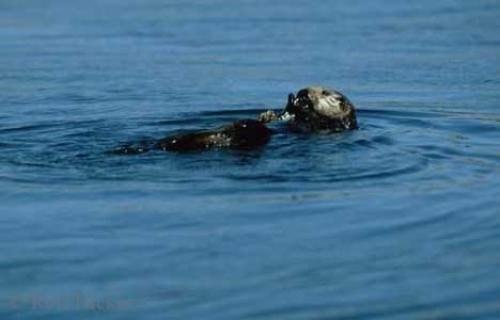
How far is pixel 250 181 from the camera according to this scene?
28.3 feet

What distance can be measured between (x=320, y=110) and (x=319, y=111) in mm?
11

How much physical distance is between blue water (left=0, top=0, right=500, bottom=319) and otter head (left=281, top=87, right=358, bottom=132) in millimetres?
178

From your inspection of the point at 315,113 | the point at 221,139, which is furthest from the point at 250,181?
the point at 315,113

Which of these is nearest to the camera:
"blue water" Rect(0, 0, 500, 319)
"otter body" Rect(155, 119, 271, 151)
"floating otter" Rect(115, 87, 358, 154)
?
"blue water" Rect(0, 0, 500, 319)

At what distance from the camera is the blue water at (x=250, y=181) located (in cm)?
639

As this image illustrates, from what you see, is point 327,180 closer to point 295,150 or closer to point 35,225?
point 295,150

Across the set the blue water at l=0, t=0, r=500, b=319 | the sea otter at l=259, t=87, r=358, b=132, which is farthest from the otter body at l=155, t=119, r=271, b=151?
the sea otter at l=259, t=87, r=358, b=132

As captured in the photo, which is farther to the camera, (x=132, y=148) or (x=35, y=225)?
(x=132, y=148)


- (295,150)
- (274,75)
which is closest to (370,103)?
(274,75)

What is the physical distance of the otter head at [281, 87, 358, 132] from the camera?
34.2 feet

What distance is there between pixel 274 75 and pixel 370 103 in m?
1.82

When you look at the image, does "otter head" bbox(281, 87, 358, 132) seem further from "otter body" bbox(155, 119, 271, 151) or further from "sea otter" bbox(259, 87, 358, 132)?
"otter body" bbox(155, 119, 271, 151)

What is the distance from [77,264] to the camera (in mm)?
6926

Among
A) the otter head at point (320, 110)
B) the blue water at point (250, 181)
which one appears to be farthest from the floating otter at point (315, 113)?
the blue water at point (250, 181)
